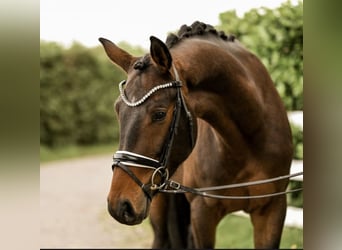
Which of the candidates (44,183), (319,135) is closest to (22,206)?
(319,135)

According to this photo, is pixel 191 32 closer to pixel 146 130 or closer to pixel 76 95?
pixel 146 130

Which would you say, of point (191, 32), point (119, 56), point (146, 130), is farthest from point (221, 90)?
point (146, 130)

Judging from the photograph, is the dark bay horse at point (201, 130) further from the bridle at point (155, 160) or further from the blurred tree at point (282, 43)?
the blurred tree at point (282, 43)

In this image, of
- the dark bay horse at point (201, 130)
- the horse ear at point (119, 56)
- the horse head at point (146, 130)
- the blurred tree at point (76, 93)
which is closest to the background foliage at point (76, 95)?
the blurred tree at point (76, 93)

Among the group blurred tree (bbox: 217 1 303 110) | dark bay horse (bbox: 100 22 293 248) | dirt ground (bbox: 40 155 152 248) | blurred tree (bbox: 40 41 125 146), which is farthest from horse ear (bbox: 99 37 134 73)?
blurred tree (bbox: 40 41 125 146)

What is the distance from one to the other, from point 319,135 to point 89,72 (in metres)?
9.14

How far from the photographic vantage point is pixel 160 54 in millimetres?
1876

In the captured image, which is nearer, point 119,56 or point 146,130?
point 146,130

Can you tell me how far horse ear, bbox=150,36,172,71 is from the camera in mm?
1833

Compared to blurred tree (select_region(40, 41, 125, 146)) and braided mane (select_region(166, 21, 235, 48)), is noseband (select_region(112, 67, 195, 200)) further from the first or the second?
blurred tree (select_region(40, 41, 125, 146))

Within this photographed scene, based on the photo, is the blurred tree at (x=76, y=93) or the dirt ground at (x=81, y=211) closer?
the dirt ground at (x=81, y=211)

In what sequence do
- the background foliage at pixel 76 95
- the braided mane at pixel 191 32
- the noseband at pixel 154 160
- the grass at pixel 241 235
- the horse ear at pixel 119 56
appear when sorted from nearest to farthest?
the noseband at pixel 154 160 → the horse ear at pixel 119 56 → the braided mane at pixel 191 32 → the grass at pixel 241 235 → the background foliage at pixel 76 95

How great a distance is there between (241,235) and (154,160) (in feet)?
12.0

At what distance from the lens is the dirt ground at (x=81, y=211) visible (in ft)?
20.7
